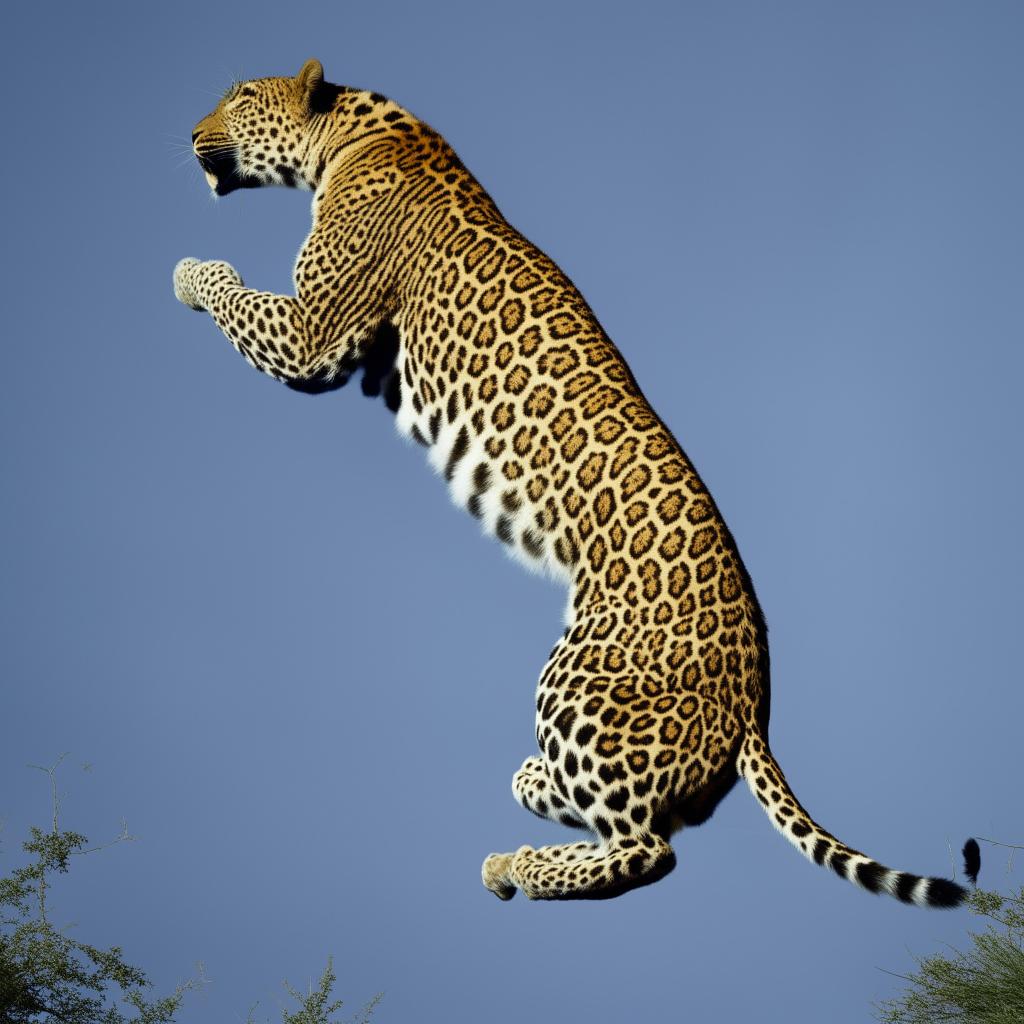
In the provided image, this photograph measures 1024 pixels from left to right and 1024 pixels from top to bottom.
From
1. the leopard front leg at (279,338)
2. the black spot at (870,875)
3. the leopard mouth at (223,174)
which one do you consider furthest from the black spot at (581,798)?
the leopard mouth at (223,174)

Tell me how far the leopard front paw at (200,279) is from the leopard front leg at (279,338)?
6.3 inches

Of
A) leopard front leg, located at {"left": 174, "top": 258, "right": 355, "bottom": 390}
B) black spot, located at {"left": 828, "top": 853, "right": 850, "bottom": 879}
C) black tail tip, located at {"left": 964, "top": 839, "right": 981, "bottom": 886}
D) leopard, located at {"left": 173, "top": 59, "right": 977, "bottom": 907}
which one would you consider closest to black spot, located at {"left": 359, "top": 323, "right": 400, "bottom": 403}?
leopard, located at {"left": 173, "top": 59, "right": 977, "bottom": 907}

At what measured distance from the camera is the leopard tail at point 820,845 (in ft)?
22.4

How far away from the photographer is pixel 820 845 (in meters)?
7.14

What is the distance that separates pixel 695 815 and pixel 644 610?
914mm

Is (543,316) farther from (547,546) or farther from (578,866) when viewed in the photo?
(578,866)

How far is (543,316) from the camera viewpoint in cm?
875

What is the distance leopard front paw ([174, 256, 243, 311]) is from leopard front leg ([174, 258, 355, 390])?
161mm

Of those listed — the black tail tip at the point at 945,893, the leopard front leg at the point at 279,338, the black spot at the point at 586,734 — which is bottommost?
the black tail tip at the point at 945,893

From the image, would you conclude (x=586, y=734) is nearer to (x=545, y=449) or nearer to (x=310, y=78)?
(x=545, y=449)

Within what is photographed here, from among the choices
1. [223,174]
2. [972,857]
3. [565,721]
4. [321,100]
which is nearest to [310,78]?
[321,100]

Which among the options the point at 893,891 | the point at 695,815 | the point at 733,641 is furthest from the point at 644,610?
the point at 893,891

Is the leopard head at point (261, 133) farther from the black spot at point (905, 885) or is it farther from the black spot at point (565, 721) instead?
the black spot at point (905, 885)

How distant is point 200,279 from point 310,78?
135 cm
